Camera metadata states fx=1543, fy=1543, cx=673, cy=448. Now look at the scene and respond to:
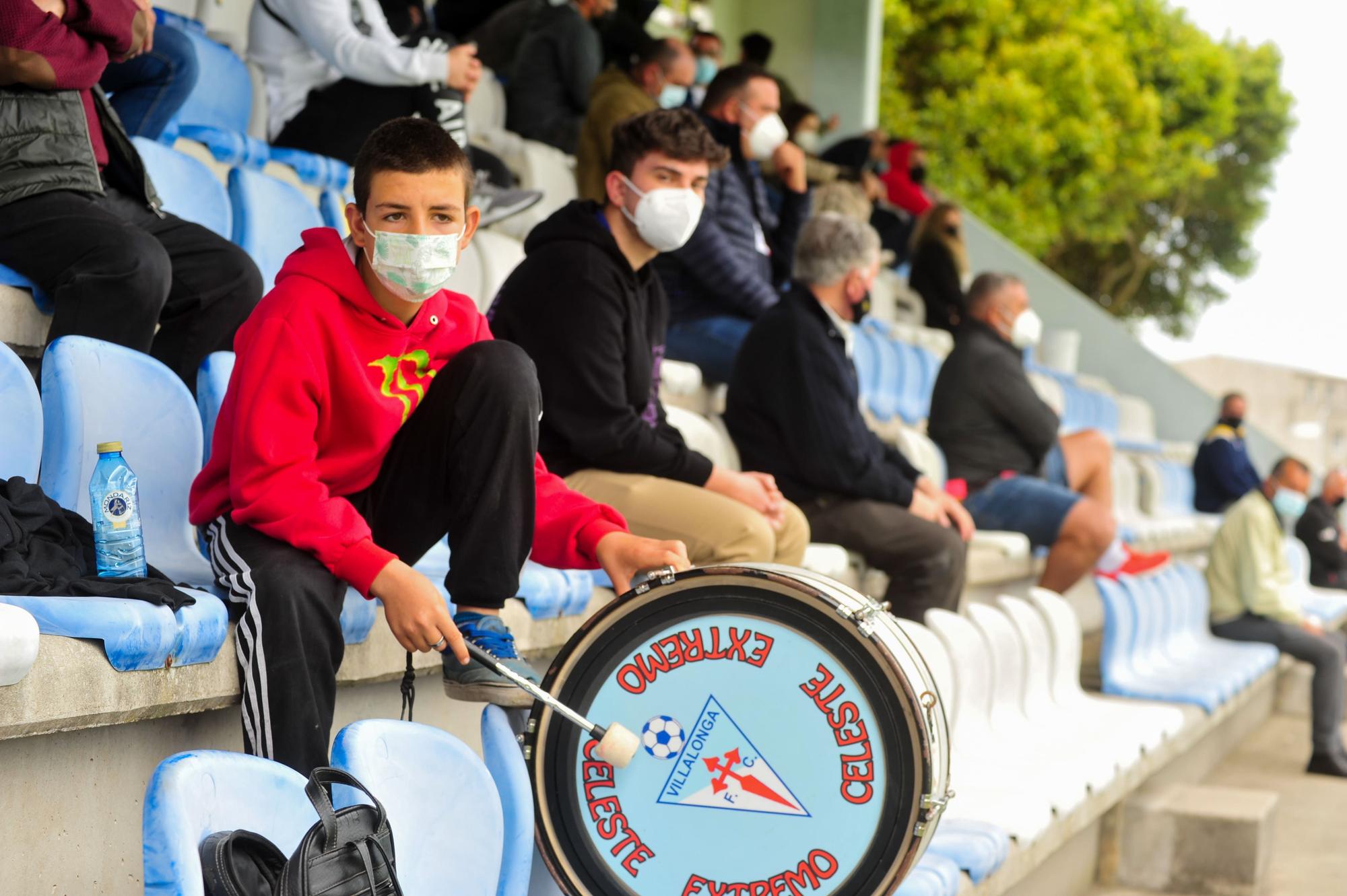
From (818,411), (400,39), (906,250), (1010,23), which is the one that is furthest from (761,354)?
(1010,23)

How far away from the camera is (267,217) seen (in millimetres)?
3465

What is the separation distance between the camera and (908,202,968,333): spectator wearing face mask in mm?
7996

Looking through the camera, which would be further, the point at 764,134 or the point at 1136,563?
the point at 1136,563

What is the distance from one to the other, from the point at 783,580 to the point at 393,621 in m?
0.51

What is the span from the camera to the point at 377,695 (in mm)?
2416

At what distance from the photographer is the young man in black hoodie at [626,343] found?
3.06 meters

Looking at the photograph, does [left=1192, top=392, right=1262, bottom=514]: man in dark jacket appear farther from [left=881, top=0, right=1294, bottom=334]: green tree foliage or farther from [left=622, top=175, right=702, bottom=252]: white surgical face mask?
[left=881, top=0, right=1294, bottom=334]: green tree foliage

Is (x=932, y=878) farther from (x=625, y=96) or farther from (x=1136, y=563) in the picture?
(x=1136, y=563)

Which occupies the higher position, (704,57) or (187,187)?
(704,57)

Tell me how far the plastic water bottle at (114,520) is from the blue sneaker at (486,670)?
1.45 ft

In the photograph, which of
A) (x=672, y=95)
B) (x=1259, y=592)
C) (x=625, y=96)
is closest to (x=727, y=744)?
(x=625, y=96)

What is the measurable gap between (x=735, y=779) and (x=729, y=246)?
9.56 feet

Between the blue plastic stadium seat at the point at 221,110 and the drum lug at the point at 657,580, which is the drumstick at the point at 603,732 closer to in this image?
the drum lug at the point at 657,580

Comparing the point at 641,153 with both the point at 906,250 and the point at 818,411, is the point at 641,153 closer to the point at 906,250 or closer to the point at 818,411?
the point at 818,411
